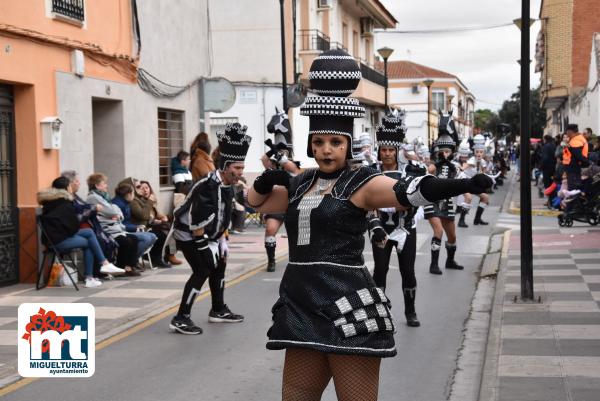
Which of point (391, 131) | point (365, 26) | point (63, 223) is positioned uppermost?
point (365, 26)

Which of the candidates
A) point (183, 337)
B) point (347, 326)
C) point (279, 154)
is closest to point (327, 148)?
point (347, 326)

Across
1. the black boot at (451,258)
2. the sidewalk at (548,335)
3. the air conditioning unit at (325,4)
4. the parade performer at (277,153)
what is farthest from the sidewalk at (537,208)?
the air conditioning unit at (325,4)

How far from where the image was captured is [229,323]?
9.32 meters

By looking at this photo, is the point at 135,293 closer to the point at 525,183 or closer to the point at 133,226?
the point at 133,226

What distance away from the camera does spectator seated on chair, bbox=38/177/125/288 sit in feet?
38.4

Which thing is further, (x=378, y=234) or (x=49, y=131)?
(x=49, y=131)

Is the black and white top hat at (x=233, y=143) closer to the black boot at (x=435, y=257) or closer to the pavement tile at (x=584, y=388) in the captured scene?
the pavement tile at (x=584, y=388)

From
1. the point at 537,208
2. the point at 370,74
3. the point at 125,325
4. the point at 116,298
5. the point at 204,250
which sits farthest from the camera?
the point at 370,74

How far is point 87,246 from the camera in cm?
1206

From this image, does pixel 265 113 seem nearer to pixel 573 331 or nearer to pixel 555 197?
pixel 555 197

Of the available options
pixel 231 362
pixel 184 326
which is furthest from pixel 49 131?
pixel 231 362

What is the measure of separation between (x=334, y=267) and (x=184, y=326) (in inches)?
192

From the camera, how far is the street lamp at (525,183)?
9.82 m

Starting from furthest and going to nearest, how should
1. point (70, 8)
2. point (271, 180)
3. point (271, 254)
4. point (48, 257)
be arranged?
1. point (271, 254)
2. point (70, 8)
3. point (48, 257)
4. point (271, 180)
